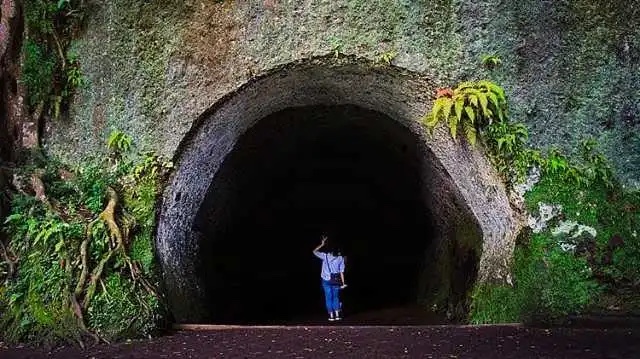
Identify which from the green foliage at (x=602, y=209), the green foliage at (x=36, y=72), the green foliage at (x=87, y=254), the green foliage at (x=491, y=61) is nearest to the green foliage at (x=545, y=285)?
the green foliage at (x=602, y=209)

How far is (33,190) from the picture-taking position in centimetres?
732

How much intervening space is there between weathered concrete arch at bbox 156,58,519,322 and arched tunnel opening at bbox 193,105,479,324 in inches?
22.3

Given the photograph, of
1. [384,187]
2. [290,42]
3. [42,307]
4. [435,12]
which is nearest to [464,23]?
[435,12]

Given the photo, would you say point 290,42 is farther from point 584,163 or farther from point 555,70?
point 584,163

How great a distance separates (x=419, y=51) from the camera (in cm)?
741

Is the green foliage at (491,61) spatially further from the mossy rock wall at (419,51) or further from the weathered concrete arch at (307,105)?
the weathered concrete arch at (307,105)

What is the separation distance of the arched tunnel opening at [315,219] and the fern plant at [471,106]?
214 cm

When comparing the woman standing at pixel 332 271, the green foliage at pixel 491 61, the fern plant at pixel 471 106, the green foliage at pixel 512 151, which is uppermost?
the green foliage at pixel 491 61

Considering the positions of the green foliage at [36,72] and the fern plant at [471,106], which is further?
the green foliage at [36,72]

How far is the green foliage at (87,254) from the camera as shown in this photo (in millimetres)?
6312

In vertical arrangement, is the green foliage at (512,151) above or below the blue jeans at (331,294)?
above

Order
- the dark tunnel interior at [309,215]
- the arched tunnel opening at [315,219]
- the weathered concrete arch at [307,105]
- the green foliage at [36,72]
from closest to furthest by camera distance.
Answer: the weathered concrete arch at [307,105] → the green foliage at [36,72] → the arched tunnel opening at [315,219] → the dark tunnel interior at [309,215]

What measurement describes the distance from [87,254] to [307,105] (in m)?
4.18

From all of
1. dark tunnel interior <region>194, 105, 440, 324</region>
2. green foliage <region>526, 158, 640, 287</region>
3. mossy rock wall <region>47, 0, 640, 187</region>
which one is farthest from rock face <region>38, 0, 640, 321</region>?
dark tunnel interior <region>194, 105, 440, 324</region>
